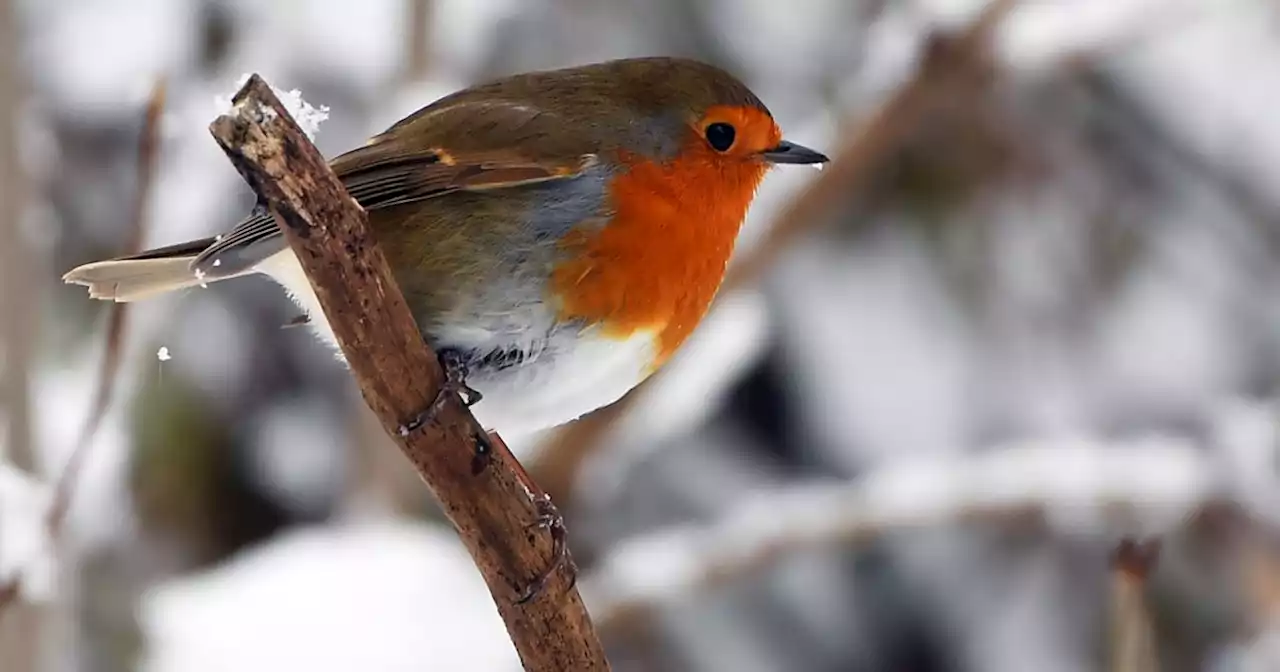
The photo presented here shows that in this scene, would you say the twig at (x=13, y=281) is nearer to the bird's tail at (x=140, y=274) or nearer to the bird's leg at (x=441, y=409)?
the bird's tail at (x=140, y=274)

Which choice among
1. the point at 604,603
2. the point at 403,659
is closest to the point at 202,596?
the point at 403,659

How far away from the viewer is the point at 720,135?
181cm

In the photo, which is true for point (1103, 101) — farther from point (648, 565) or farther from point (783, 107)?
point (648, 565)

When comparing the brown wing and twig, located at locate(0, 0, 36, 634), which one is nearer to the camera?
the brown wing

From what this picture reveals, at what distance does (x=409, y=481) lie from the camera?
126 inches

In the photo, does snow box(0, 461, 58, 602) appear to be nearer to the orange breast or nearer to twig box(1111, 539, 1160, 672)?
the orange breast

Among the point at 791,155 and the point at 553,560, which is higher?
the point at 791,155

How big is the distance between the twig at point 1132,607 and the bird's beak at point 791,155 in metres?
0.63

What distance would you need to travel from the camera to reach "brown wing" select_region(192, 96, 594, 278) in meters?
1.60

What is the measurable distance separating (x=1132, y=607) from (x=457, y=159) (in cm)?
91

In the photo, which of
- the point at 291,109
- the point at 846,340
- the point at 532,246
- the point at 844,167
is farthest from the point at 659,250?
the point at 846,340

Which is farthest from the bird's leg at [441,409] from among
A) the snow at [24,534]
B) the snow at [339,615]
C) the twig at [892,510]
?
the twig at [892,510]

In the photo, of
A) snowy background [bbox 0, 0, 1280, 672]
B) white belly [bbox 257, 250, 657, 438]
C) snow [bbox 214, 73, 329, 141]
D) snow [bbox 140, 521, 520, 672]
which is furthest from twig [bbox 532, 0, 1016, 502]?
snow [bbox 214, 73, 329, 141]

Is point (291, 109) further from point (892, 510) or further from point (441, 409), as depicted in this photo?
point (892, 510)
